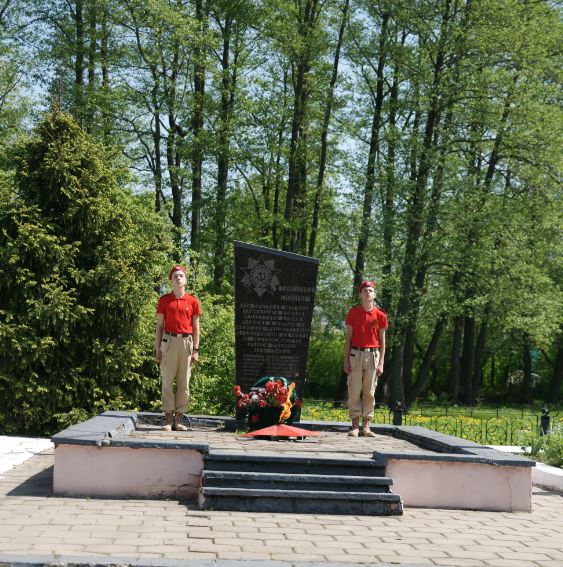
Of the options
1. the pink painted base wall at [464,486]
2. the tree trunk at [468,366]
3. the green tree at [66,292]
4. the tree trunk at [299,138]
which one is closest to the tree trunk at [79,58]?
the tree trunk at [299,138]

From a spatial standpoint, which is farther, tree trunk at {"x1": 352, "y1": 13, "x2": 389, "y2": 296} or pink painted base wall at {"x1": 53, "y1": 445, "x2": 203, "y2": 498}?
tree trunk at {"x1": 352, "y1": 13, "x2": 389, "y2": 296}

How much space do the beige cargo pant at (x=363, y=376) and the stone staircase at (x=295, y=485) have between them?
8.06 ft

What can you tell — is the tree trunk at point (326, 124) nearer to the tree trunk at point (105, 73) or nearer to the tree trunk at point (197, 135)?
the tree trunk at point (197, 135)

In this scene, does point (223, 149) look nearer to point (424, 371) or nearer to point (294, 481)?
point (424, 371)

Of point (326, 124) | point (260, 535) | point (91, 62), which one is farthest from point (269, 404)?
point (326, 124)

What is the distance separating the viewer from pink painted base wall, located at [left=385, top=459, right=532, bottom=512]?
8930mm

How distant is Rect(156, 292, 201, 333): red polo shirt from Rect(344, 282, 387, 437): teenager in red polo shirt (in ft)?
6.58

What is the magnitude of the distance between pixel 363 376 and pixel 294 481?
306 centimetres

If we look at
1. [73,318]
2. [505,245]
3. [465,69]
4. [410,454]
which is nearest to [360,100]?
[465,69]

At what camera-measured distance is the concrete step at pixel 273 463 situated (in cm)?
863

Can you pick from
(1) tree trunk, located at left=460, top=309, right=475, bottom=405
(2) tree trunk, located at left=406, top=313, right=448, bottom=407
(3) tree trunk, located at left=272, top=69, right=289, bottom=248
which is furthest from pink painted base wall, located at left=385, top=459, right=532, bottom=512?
(1) tree trunk, located at left=460, top=309, right=475, bottom=405

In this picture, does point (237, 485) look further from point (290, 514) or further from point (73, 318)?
point (73, 318)

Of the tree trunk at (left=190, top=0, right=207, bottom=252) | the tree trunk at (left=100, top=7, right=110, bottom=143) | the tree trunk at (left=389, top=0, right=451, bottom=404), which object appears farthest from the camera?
the tree trunk at (left=190, top=0, right=207, bottom=252)

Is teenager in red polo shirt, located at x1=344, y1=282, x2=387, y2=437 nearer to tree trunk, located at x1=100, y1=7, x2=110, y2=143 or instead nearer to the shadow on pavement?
the shadow on pavement
